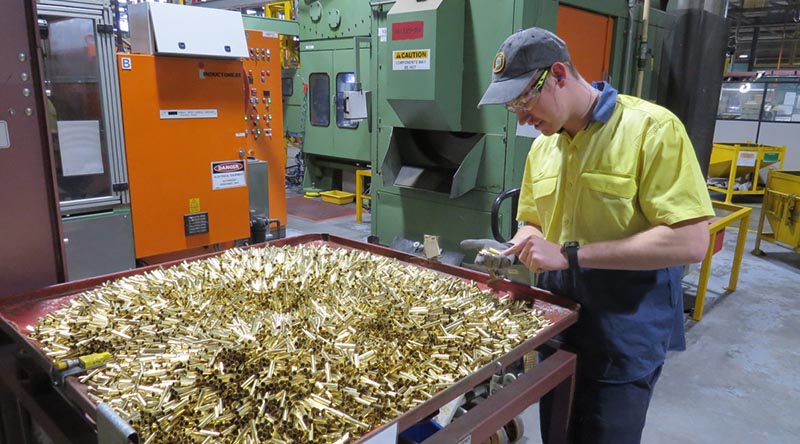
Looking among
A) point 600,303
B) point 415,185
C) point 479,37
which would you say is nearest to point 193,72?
point 415,185

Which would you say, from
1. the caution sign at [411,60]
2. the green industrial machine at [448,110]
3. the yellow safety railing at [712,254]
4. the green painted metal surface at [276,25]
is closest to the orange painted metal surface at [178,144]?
the green industrial machine at [448,110]

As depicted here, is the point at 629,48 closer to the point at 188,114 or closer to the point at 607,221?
the point at 607,221

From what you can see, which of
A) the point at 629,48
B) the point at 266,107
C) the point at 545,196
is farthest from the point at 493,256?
the point at 266,107

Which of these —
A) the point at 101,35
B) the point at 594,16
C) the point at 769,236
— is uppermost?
the point at 594,16

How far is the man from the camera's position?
128 cm

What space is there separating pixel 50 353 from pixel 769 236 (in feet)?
19.7

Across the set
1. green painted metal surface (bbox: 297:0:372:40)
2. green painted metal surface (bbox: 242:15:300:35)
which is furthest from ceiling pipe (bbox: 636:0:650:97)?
green painted metal surface (bbox: 242:15:300:35)

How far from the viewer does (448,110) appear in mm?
2877

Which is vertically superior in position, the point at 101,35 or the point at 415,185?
the point at 101,35

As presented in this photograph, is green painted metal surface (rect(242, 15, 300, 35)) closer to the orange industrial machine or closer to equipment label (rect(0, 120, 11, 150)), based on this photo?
the orange industrial machine

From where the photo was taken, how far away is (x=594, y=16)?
125 inches

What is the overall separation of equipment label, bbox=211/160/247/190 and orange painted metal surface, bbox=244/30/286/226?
890mm

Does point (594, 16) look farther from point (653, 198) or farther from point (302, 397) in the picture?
point (302, 397)

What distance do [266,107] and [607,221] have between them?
11.6ft
